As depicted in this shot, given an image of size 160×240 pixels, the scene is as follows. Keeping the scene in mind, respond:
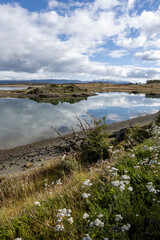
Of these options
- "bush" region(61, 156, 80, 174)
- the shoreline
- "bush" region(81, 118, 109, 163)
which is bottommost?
the shoreline

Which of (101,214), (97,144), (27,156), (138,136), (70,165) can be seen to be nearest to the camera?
(101,214)

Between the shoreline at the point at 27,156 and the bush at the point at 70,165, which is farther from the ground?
the bush at the point at 70,165

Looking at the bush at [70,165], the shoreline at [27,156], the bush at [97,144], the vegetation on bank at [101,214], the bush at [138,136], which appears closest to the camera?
the vegetation on bank at [101,214]

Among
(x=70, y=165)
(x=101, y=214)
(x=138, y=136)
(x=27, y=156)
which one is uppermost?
(x=101, y=214)

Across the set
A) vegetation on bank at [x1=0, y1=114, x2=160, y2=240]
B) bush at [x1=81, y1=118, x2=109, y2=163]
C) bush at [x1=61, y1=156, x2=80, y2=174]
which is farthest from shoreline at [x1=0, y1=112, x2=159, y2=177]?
vegetation on bank at [x1=0, y1=114, x2=160, y2=240]

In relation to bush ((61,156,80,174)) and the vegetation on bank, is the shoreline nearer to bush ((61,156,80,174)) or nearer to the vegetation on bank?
bush ((61,156,80,174))

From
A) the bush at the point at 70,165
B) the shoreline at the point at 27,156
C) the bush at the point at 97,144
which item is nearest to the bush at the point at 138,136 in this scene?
the bush at the point at 97,144

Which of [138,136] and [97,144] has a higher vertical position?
[138,136]

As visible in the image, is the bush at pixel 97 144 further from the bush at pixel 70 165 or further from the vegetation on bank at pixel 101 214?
the vegetation on bank at pixel 101 214

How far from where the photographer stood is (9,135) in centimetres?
2223

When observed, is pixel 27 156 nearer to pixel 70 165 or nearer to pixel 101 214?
pixel 70 165

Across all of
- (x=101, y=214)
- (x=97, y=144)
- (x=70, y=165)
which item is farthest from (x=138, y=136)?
(x=101, y=214)

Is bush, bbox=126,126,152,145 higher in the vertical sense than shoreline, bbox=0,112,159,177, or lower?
higher

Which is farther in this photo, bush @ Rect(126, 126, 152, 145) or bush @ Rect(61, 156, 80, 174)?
bush @ Rect(126, 126, 152, 145)
